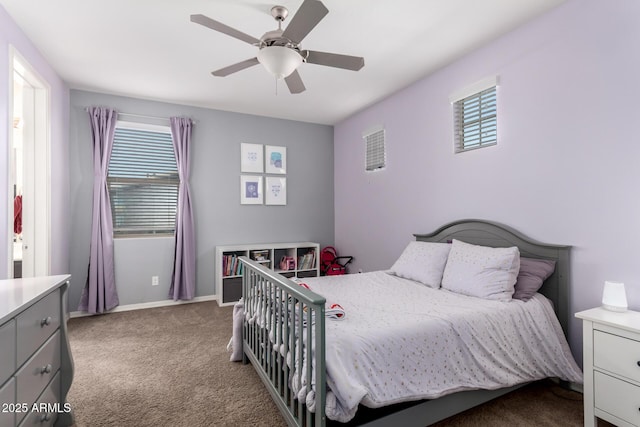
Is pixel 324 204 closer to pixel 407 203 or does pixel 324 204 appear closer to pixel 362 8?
pixel 407 203

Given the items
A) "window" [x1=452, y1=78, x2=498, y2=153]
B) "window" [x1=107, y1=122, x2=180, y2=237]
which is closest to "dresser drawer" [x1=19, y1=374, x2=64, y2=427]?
"window" [x1=107, y1=122, x2=180, y2=237]

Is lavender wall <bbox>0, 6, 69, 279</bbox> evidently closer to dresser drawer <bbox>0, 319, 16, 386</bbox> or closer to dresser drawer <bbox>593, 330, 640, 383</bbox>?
dresser drawer <bbox>0, 319, 16, 386</bbox>

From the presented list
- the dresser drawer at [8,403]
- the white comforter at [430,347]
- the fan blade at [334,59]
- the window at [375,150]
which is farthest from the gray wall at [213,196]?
the dresser drawer at [8,403]

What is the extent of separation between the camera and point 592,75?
2021 millimetres

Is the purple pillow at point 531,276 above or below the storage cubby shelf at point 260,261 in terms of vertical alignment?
above

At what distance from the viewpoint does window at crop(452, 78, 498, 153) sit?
2.66 m

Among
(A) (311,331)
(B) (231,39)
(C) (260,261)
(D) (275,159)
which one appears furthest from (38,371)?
(D) (275,159)

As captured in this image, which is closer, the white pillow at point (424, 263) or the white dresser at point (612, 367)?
the white dresser at point (612, 367)

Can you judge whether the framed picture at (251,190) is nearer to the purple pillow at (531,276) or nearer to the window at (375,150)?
the window at (375,150)

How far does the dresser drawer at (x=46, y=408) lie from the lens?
4.43 feet

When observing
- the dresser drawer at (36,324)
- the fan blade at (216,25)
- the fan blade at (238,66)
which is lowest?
the dresser drawer at (36,324)

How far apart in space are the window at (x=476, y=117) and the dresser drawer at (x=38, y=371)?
3.23m

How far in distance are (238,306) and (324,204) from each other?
2.71 metres

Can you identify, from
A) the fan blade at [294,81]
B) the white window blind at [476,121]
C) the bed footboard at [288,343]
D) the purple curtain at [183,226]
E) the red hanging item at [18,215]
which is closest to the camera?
the bed footboard at [288,343]
